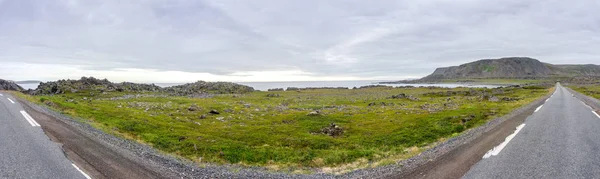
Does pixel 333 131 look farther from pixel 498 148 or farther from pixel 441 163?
pixel 441 163

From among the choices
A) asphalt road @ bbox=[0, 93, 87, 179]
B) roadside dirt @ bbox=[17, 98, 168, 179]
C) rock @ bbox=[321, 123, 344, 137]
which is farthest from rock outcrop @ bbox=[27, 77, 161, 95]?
rock @ bbox=[321, 123, 344, 137]

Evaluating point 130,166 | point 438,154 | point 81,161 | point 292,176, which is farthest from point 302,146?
point 81,161

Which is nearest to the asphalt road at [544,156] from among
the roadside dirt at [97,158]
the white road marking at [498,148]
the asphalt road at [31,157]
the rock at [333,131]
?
the white road marking at [498,148]

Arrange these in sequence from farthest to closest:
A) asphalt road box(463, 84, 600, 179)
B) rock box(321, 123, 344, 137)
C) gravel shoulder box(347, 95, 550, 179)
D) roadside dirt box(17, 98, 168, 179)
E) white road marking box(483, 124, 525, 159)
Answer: rock box(321, 123, 344, 137), white road marking box(483, 124, 525, 159), roadside dirt box(17, 98, 168, 179), gravel shoulder box(347, 95, 550, 179), asphalt road box(463, 84, 600, 179)

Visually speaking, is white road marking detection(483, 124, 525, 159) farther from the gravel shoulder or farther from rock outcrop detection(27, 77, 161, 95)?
rock outcrop detection(27, 77, 161, 95)

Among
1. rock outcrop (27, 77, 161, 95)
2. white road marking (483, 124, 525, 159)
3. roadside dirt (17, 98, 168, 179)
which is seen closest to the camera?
roadside dirt (17, 98, 168, 179)

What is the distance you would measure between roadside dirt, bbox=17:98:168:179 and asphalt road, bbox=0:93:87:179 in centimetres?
40

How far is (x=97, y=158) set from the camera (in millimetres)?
13711

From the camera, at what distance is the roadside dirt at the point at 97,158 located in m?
11.9

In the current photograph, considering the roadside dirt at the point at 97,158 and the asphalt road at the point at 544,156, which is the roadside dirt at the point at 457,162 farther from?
the roadside dirt at the point at 97,158

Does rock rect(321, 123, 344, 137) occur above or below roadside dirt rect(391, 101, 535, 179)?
below

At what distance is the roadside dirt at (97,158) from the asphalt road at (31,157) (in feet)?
1.31

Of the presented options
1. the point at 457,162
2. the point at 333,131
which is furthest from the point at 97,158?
the point at 333,131

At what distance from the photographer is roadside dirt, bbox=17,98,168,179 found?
A: 11885 mm
